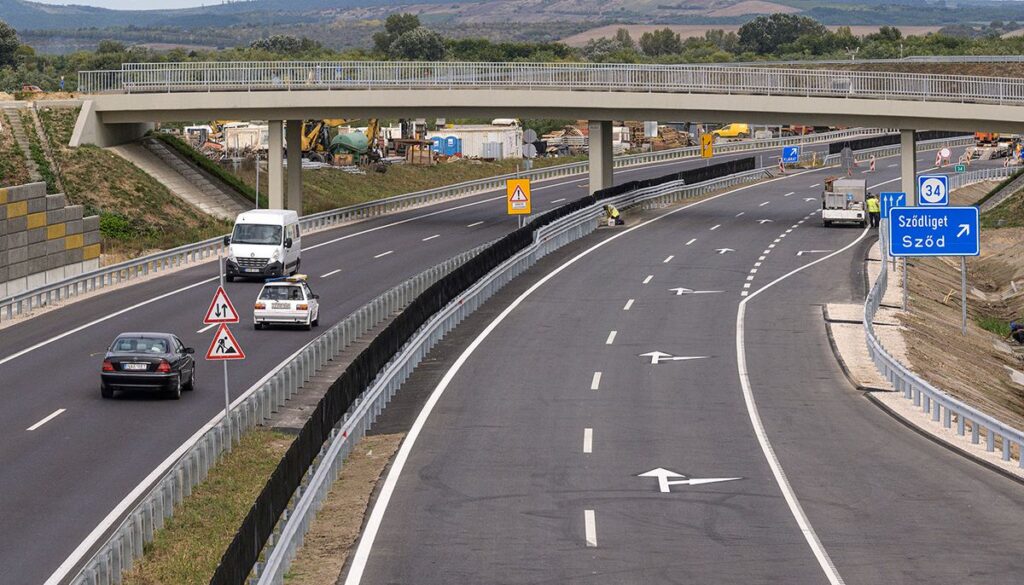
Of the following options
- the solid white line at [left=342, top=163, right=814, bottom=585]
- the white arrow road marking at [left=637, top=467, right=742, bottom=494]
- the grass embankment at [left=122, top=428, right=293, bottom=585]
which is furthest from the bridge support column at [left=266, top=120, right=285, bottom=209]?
the white arrow road marking at [left=637, top=467, right=742, bottom=494]

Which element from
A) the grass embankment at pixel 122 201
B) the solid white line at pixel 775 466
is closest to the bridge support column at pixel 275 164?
the grass embankment at pixel 122 201

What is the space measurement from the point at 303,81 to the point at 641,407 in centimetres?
5015

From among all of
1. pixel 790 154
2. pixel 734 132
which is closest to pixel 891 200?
pixel 790 154

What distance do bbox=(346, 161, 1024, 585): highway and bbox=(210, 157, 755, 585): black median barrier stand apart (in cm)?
137

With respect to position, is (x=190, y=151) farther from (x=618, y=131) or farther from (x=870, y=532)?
(x=870, y=532)

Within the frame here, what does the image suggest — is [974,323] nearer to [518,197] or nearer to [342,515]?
[518,197]

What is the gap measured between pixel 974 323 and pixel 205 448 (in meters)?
36.5

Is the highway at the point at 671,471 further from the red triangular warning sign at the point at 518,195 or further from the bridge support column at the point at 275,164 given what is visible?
the bridge support column at the point at 275,164

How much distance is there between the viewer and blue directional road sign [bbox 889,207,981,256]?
48.3 meters

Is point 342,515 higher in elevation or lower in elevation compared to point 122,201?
lower

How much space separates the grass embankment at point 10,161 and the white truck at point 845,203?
36.8 m

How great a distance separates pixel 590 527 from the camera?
24.3 metres

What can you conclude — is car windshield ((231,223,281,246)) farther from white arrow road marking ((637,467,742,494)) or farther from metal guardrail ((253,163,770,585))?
white arrow road marking ((637,467,742,494))

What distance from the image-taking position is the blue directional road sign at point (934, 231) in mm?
48281
